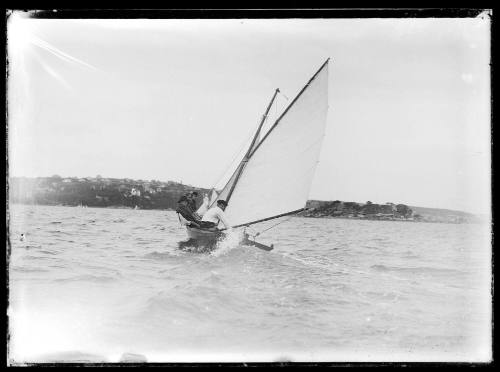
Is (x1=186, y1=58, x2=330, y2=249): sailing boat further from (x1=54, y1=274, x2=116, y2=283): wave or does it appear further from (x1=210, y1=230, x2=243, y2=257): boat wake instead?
(x1=54, y1=274, x2=116, y2=283): wave

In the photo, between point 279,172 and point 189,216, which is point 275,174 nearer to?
point 279,172

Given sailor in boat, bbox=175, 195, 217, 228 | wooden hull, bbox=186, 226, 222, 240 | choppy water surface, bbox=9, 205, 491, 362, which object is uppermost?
sailor in boat, bbox=175, 195, 217, 228

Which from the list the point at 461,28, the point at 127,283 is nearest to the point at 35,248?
the point at 127,283

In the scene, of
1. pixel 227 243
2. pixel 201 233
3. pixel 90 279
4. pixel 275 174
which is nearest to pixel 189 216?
pixel 201 233

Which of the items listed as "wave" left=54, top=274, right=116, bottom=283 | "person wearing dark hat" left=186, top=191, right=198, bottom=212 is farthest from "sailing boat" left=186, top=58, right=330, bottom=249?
"wave" left=54, top=274, right=116, bottom=283

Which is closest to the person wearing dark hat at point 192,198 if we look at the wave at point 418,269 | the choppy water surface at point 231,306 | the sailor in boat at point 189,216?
the sailor in boat at point 189,216
